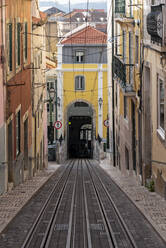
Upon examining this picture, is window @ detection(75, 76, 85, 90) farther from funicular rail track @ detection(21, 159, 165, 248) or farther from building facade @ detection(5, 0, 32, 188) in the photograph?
funicular rail track @ detection(21, 159, 165, 248)

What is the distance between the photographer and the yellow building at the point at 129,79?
57.1ft

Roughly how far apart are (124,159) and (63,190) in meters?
8.40

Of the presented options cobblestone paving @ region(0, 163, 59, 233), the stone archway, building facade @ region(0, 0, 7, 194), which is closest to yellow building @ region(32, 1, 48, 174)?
building facade @ region(0, 0, 7, 194)

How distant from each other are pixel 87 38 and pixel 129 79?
85.3ft

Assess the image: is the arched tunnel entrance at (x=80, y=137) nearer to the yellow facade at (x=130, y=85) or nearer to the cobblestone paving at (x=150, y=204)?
the yellow facade at (x=130, y=85)

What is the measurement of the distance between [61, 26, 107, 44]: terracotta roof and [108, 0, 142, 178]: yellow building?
1814cm

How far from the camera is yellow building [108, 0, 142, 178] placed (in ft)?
57.1

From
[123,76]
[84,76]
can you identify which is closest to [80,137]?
[84,76]

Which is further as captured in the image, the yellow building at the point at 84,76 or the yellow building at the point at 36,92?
the yellow building at the point at 84,76

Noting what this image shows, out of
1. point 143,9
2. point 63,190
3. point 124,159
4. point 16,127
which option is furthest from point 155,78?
point 124,159

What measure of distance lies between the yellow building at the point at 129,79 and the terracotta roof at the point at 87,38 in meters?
18.1

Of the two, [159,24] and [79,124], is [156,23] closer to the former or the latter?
[159,24]

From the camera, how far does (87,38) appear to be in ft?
145

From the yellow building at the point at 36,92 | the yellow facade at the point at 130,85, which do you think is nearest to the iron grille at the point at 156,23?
the yellow facade at the point at 130,85
